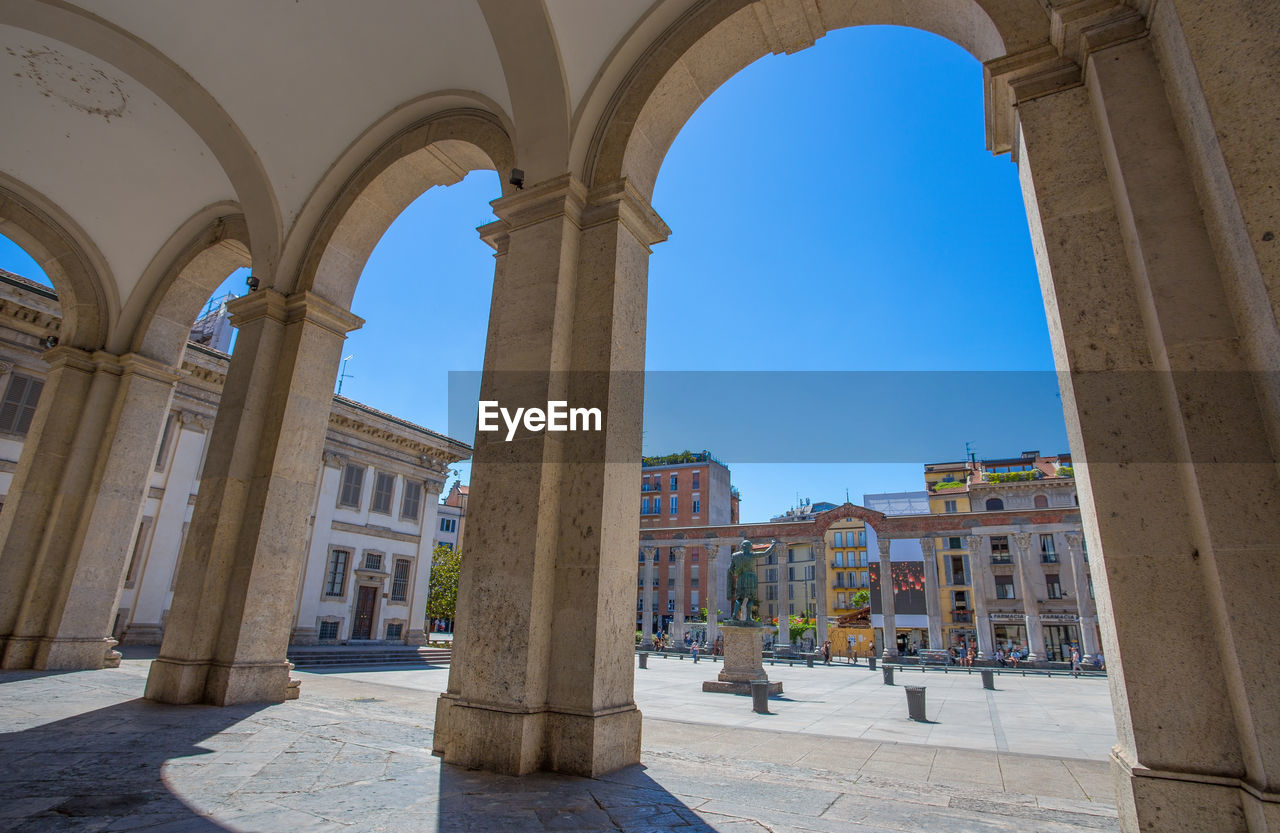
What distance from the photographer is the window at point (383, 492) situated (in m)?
25.6

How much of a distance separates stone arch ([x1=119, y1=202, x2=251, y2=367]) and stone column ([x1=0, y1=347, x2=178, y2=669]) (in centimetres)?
34

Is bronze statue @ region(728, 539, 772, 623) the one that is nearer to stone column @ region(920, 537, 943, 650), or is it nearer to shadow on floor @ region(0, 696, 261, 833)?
shadow on floor @ region(0, 696, 261, 833)

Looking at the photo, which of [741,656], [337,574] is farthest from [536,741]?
[337,574]

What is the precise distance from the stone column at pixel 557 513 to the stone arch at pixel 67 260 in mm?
8048

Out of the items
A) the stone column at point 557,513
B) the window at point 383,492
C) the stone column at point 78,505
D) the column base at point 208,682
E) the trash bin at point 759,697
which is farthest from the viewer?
the window at point 383,492

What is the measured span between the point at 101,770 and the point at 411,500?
24.8 m

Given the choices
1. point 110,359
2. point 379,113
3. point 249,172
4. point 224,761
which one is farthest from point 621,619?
point 110,359

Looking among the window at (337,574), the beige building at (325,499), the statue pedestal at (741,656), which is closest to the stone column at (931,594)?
the statue pedestal at (741,656)

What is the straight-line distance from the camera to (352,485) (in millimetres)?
24594

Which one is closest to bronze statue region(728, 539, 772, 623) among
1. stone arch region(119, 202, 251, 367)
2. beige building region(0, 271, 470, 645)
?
stone arch region(119, 202, 251, 367)

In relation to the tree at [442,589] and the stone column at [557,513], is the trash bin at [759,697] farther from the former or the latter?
the tree at [442,589]

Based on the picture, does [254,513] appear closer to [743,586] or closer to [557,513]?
[557,513]

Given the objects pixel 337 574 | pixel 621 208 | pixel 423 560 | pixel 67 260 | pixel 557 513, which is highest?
pixel 67 260

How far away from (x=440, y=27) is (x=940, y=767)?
27.2 ft
